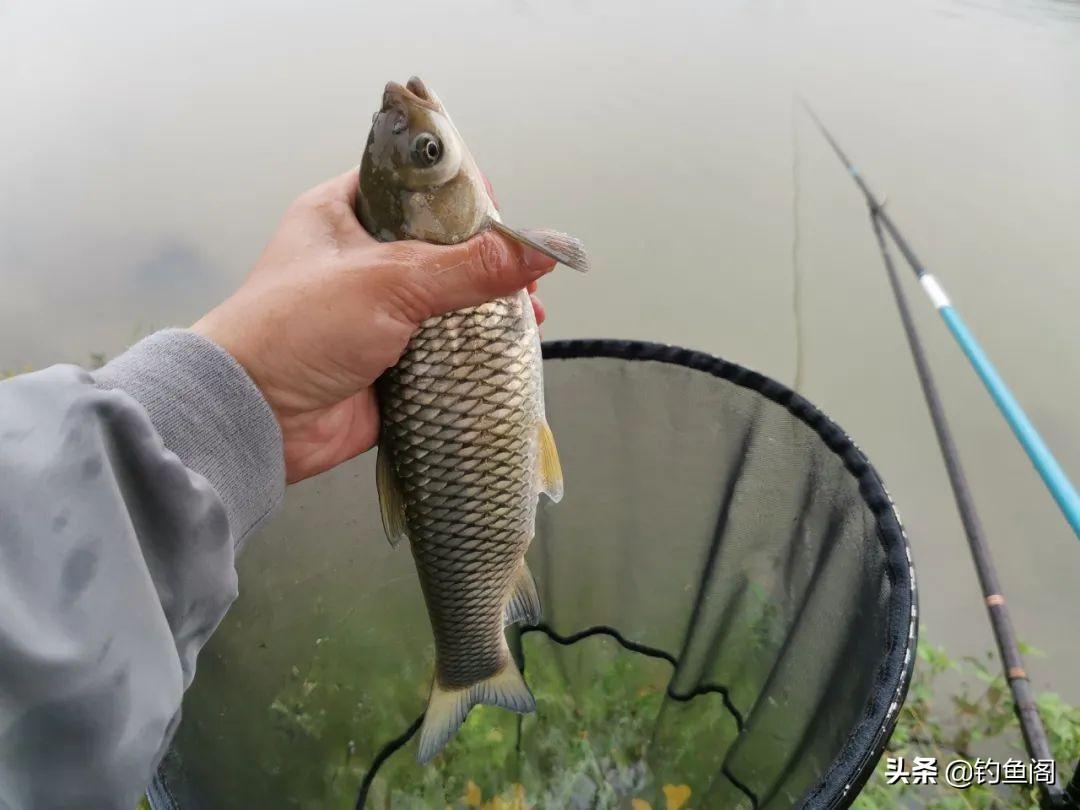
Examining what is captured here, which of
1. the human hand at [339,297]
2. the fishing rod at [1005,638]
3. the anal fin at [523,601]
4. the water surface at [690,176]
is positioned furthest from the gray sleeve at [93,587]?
the water surface at [690,176]

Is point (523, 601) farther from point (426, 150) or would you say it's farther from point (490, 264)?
point (426, 150)

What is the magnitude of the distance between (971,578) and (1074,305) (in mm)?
1432

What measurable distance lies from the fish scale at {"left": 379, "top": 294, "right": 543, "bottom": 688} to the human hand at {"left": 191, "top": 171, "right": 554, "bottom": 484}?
0.17ft

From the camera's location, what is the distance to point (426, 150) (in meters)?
1.08

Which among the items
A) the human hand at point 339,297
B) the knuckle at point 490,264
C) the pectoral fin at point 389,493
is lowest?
the pectoral fin at point 389,493

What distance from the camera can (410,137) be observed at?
42.9 inches

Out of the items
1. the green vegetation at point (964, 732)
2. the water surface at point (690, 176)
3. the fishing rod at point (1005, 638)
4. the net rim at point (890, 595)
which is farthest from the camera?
the water surface at point (690, 176)

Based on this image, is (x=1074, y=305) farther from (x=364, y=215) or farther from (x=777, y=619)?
(x=364, y=215)

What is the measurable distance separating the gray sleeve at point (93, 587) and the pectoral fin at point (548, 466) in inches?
21.3

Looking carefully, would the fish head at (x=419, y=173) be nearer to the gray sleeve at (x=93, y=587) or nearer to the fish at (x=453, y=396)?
the fish at (x=453, y=396)

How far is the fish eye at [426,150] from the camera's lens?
1077mm

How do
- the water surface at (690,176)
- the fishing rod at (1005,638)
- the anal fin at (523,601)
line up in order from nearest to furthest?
the fishing rod at (1005,638)
the anal fin at (523,601)
the water surface at (690,176)

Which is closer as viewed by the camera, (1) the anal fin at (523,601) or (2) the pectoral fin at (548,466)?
(2) the pectoral fin at (548,466)

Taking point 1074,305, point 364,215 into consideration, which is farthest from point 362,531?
point 1074,305
